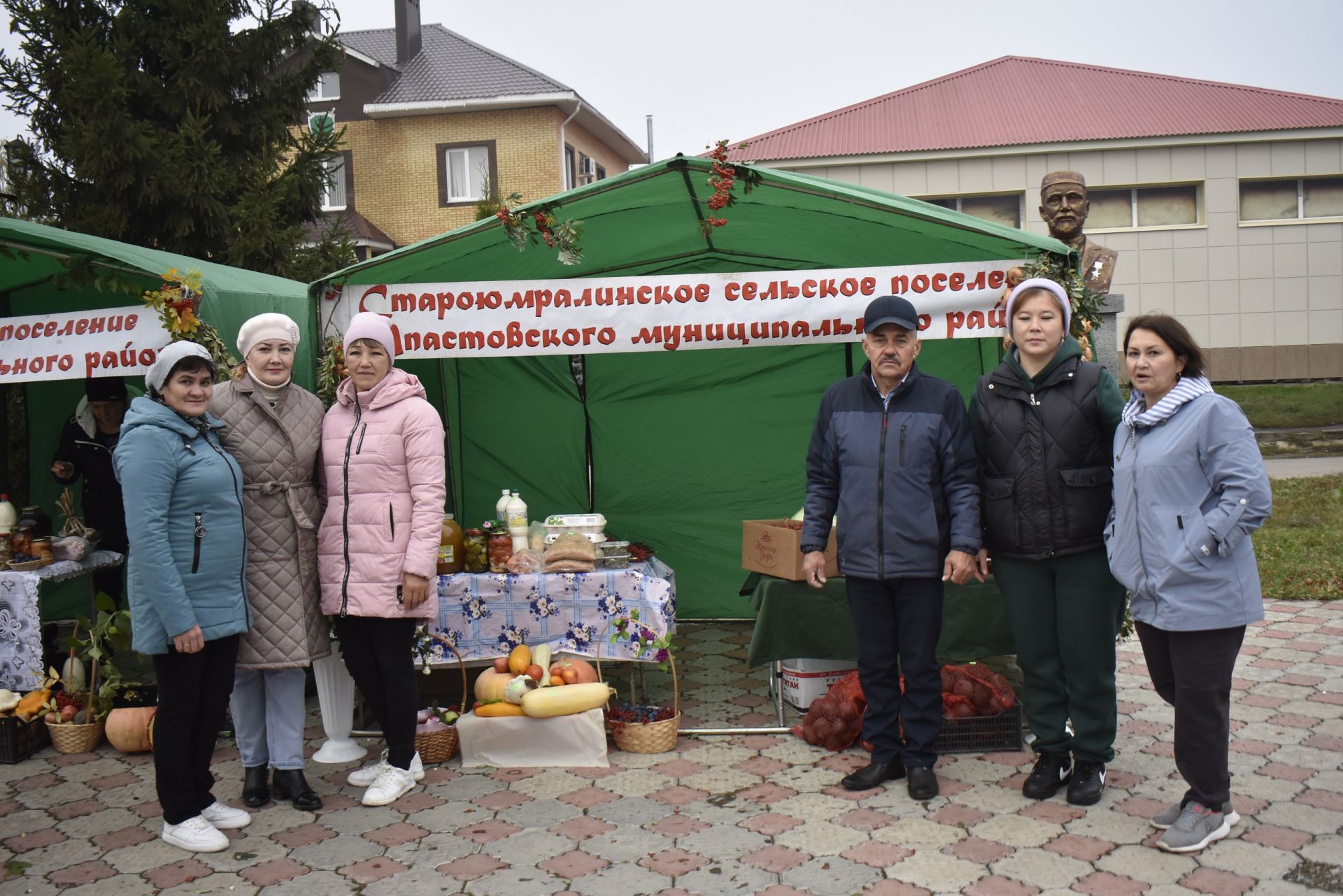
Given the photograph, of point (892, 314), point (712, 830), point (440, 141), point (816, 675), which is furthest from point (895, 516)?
point (440, 141)

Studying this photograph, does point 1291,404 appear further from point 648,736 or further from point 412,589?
point 412,589

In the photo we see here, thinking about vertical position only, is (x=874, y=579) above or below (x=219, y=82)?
below

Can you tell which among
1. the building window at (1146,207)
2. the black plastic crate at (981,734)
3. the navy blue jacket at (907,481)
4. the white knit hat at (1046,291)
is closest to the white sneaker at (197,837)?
the navy blue jacket at (907,481)

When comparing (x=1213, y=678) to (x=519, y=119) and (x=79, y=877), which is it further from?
(x=519, y=119)

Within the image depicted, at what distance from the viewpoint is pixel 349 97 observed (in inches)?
976

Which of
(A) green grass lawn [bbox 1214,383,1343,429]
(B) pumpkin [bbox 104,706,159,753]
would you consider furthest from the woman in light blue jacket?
(A) green grass lawn [bbox 1214,383,1343,429]

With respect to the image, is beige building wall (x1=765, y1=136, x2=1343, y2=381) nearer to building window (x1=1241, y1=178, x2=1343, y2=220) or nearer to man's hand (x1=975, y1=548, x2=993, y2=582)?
building window (x1=1241, y1=178, x2=1343, y2=220)

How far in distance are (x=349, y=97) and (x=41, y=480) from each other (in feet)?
63.1

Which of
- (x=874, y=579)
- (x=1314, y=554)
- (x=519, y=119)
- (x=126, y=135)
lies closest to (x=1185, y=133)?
(x=1314, y=554)

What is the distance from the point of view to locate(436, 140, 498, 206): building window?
959 inches

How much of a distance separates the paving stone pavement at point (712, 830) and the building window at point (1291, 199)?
51.2 feet

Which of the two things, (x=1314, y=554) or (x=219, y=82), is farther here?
(x=219, y=82)

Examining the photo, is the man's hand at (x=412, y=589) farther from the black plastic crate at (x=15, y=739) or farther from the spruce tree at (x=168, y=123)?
the spruce tree at (x=168, y=123)

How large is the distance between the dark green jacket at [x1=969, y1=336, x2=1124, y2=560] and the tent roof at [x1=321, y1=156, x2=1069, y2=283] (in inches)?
42.1
